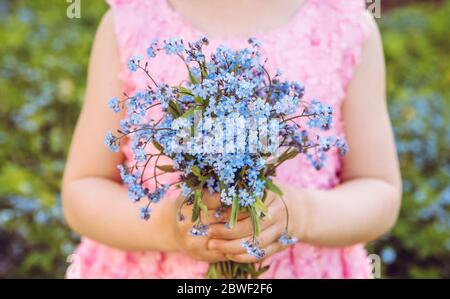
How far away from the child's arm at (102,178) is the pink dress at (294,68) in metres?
0.04

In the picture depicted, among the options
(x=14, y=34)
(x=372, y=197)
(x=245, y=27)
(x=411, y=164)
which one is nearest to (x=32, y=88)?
(x=14, y=34)

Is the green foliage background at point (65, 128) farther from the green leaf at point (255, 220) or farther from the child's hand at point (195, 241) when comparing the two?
the green leaf at point (255, 220)

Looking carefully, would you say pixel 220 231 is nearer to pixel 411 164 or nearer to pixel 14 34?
pixel 411 164

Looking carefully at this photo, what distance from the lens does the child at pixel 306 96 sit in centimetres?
155

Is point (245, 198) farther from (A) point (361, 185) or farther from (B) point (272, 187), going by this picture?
(A) point (361, 185)

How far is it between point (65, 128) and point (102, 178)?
1737 mm

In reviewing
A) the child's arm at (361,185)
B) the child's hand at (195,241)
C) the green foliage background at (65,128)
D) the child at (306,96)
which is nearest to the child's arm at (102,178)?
the child at (306,96)

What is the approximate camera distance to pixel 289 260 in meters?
1.58

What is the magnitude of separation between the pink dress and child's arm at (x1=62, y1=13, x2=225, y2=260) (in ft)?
0.13

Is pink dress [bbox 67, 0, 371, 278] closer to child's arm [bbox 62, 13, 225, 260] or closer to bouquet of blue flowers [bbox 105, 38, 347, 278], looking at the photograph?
child's arm [bbox 62, 13, 225, 260]

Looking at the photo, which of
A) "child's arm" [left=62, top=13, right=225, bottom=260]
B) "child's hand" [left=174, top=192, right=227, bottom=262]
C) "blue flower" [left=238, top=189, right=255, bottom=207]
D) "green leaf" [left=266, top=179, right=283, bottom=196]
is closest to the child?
"child's arm" [left=62, top=13, right=225, bottom=260]

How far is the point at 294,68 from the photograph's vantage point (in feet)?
5.21

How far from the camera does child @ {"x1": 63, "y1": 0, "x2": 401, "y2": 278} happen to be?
5.08ft
